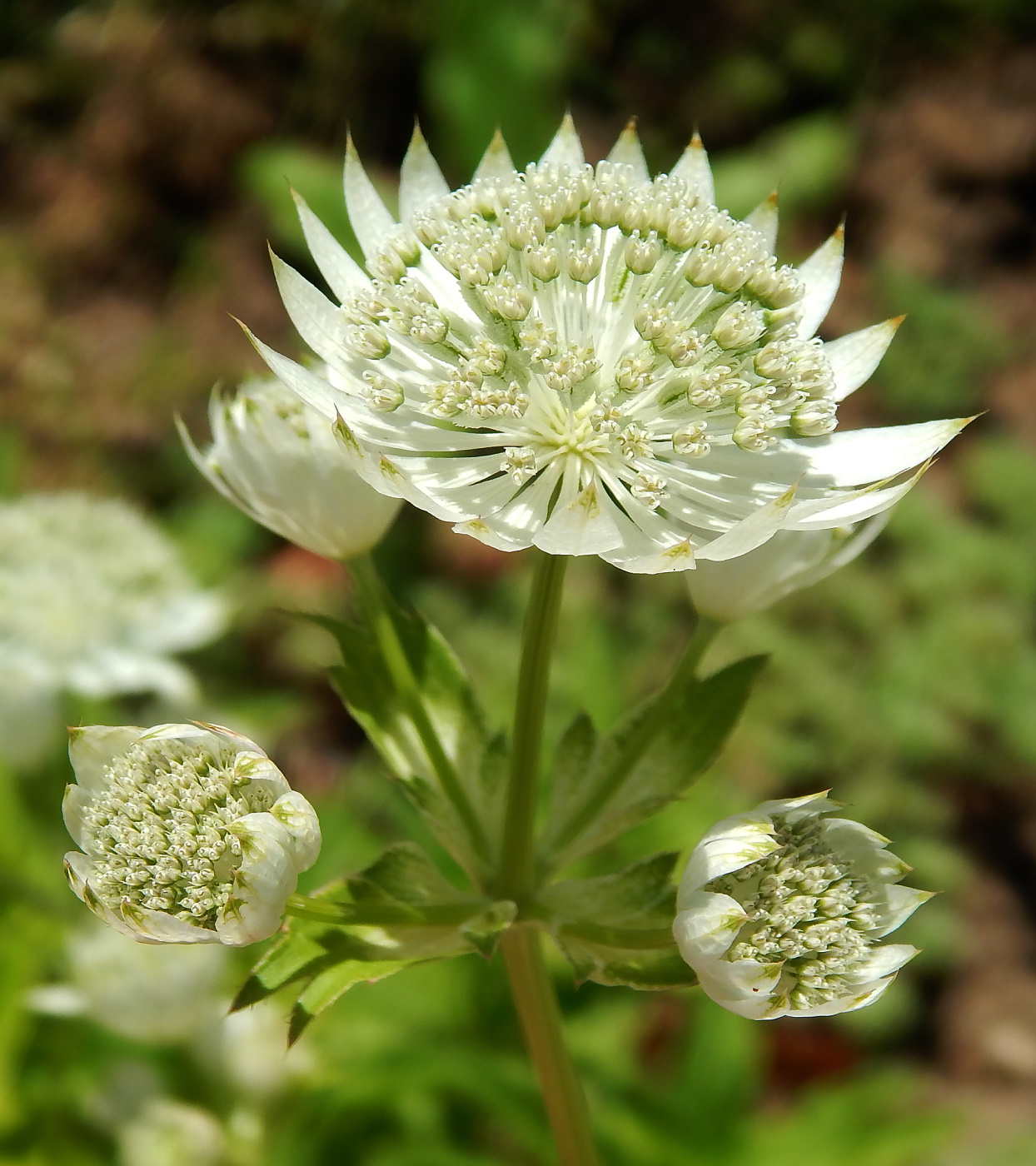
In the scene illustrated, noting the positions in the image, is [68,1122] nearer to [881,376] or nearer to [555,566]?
[555,566]

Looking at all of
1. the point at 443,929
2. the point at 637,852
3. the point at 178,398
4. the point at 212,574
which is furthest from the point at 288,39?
the point at 443,929

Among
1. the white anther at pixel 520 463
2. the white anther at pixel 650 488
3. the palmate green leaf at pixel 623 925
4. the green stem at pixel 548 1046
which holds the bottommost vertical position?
the green stem at pixel 548 1046

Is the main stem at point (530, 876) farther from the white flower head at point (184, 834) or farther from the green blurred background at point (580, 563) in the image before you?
the green blurred background at point (580, 563)

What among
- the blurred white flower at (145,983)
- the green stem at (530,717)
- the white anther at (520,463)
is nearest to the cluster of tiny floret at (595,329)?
the white anther at (520,463)

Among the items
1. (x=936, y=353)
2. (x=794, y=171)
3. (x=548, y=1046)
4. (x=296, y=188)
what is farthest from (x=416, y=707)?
(x=794, y=171)

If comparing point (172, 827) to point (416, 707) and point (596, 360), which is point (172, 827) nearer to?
point (416, 707)

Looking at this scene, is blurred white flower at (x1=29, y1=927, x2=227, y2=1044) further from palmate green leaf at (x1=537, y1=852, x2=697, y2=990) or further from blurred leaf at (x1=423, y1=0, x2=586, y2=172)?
blurred leaf at (x1=423, y1=0, x2=586, y2=172)

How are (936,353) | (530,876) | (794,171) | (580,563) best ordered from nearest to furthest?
(530,876), (580,563), (936,353), (794,171)
